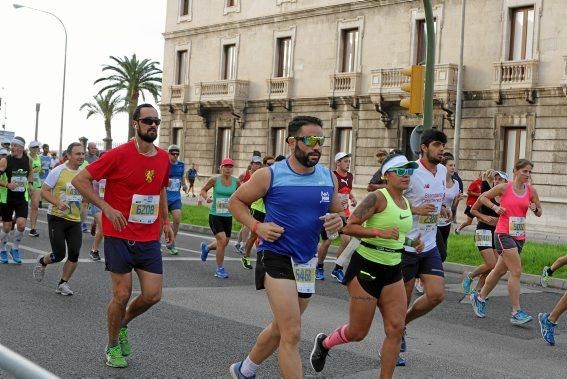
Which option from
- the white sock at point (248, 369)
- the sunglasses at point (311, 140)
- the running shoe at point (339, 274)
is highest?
the sunglasses at point (311, 140)

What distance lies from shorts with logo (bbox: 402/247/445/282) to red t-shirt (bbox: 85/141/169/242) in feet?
6.56

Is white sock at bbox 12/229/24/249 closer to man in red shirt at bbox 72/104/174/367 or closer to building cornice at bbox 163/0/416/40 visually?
man in red shirt at bbox 72/104/174/367

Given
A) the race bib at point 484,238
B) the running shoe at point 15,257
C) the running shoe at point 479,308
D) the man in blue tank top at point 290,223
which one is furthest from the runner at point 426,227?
the running shoe at point 15,257

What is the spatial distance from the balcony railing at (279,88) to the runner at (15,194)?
24467 millimetres

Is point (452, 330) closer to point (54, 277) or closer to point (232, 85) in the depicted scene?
point (54, 277)

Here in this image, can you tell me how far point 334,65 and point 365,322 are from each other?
2988 cm

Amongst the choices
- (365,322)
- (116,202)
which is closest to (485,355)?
(365,322)

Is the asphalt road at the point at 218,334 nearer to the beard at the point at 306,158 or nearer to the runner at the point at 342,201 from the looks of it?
the runner at the point at 342,201

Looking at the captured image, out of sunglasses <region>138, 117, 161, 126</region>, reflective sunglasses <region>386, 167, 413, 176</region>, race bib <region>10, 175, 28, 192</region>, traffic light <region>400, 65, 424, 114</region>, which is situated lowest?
race bib <region>10, 175, 28, 192</region>

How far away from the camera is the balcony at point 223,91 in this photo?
39.2 metres

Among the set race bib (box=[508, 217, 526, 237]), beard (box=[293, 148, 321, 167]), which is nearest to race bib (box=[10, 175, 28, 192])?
race bib (box=[508, 217, 526, 237])

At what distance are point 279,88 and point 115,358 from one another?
31880 mm

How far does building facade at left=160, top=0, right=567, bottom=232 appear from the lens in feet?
91.1

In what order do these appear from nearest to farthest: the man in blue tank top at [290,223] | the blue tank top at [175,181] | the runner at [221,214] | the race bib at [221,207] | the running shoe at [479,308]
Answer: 1. the man in blue tank top at [290,223]
2. the running shoe at [479,308]
3. the runner at [221,214]
4. the race bib at [221,207]
5. the blue tank top at [175,181]
